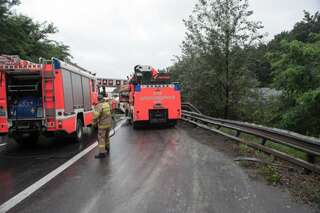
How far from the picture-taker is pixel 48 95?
8.52m

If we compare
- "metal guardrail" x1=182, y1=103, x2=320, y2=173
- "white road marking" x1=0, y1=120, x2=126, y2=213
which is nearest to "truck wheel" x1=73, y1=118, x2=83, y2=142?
"white road marking" x1=0, y1=120, x2=126, y2=213

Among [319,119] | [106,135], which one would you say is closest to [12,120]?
[106,135]

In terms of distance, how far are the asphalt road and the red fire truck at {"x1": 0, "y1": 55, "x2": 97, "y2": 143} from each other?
2.79 ft

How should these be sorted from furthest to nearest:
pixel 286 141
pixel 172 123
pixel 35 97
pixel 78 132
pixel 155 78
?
pixel 155 78 < pixel 172 123 < pixel 78 132 < pixel 35 97 < pixel 286 141

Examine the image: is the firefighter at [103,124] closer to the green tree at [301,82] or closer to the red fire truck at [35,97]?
the red fire truck at [35,97]

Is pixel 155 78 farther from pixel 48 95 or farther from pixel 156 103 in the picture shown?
pixel 48 95

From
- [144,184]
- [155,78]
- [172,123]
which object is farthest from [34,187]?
[155,78]

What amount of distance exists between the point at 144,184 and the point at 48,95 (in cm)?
483

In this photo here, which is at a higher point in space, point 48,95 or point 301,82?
point 301,82

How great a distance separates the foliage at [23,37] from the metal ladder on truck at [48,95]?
46.3ft

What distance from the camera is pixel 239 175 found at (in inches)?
222

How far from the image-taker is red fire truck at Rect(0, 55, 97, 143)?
8.50 metres

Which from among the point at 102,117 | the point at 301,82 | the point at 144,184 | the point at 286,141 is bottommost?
the point at 144,184

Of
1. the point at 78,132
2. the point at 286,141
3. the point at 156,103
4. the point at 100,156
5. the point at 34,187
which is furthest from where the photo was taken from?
the point at 156,103
